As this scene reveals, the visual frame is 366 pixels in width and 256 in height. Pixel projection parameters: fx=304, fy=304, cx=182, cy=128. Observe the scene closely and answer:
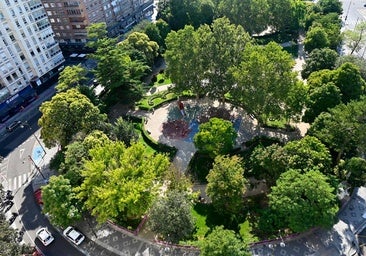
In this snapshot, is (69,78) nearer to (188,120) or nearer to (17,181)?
(17,181)

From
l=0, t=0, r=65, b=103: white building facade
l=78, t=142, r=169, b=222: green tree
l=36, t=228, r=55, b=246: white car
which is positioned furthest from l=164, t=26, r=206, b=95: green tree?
l=0, t=0, r=65, b=103: white building facade

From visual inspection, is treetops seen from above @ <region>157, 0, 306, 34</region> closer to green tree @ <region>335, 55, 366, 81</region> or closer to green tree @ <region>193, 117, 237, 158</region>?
green tree @ <region>335, 55, 366, 81</region>

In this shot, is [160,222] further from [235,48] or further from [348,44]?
[348,44]

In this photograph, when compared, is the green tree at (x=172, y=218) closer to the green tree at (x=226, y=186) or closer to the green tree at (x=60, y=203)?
the green tree at (x=226, y=186)

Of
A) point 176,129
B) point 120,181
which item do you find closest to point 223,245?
point 120,181

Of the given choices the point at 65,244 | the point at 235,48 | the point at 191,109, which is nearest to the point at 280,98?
the point at 235,48

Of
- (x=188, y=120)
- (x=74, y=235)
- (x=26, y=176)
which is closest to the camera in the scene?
(x=74, y=235)
